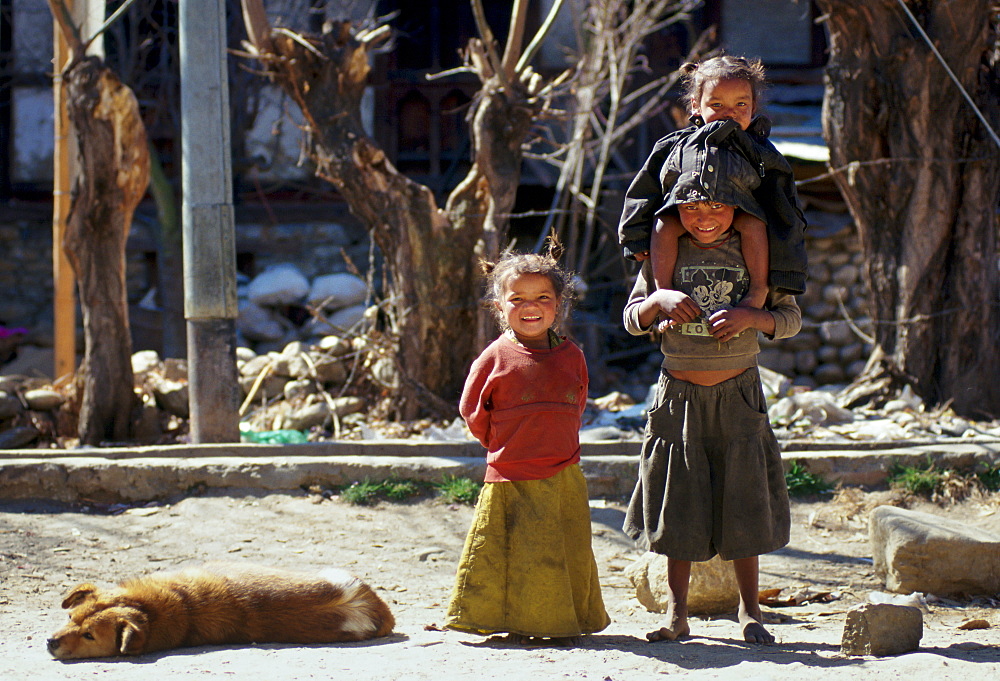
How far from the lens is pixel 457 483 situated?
5.10m

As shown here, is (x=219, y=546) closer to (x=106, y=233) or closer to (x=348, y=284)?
(x=106, y=233)

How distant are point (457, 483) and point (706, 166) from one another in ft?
8.59

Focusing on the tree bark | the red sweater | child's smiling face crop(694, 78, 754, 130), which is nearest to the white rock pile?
the tree bark

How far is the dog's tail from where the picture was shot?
3.19 metres

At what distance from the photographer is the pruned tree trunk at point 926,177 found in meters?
6.36

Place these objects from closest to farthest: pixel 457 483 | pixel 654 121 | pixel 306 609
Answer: pixel 306 609 → pixel 457 483 → pixel 654 121

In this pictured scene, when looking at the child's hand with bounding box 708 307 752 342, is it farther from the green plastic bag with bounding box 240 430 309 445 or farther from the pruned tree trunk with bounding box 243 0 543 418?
the green plastic bag with bounding box 240 430 309 445

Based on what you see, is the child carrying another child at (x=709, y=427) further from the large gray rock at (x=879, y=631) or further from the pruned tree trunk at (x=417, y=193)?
the pruned tree trunk at (x=417, y=193)


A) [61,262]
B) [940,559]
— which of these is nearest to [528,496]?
[940,559]

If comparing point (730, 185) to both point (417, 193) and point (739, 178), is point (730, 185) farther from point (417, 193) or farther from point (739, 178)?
point (417, 193)

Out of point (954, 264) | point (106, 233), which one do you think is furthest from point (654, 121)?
point (106, 233)

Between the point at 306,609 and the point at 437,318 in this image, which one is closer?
the point at 306,609

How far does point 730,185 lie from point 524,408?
0.93m

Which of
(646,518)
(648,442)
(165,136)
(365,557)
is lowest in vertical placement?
(365,557)
